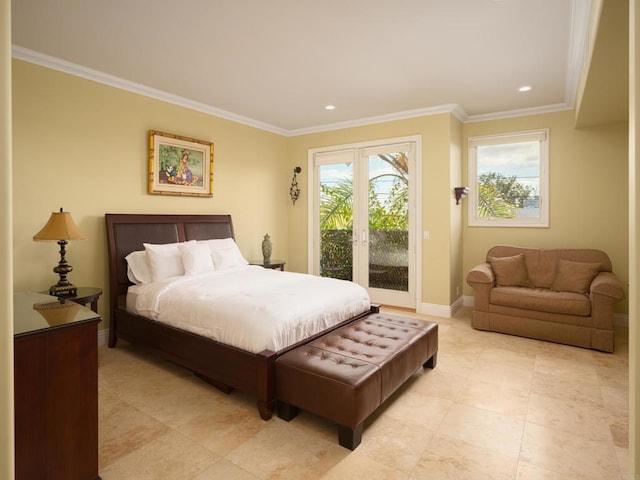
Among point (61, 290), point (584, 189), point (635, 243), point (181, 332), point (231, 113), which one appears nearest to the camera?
point (635, 243)

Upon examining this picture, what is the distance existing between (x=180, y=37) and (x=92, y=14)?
0.60 metres

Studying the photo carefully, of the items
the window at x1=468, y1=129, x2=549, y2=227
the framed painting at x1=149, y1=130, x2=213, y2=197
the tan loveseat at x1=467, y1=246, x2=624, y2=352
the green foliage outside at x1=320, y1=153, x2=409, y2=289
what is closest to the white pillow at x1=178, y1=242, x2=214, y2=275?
the framed painting at x1=149, y1=130, x2=213, y2=197

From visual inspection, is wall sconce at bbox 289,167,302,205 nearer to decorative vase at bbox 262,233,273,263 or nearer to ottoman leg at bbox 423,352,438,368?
decorative vase at bbox 262,233,273,263

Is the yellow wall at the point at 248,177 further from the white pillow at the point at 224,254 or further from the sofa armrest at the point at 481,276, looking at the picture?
the white pillow at the point at 224,254

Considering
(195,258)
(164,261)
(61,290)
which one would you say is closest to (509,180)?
(195,258)

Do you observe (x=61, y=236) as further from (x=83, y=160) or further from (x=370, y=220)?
(x=370, y=220)

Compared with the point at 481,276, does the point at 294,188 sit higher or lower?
higher

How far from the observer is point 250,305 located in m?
2.75

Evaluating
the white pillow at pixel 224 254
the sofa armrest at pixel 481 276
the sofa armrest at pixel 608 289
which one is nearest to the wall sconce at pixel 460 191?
the sofa armrest at pixel 481 276

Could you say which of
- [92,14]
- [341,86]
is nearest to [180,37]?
[92,14]

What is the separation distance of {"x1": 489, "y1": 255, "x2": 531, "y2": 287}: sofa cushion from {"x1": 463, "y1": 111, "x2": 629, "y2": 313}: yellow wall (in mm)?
661

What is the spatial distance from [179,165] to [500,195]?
14.1 feet

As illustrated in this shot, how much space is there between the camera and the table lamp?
3027mm

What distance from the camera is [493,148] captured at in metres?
5.19
